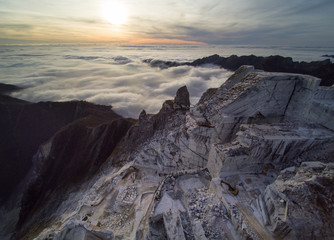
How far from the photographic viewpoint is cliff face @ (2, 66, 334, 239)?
4090 mm

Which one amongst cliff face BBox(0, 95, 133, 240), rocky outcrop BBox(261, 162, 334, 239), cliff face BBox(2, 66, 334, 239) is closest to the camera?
rocky outcrop BBox(261, 162, 334, 239)

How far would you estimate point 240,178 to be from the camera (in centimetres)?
610

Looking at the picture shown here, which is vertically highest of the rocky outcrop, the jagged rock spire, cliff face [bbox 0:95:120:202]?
the rocky outcrop

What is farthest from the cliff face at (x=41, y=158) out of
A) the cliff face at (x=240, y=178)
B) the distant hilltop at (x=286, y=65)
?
the distant hilltop at (x=286, y=65)

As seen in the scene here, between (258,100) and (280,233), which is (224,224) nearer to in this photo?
(280,233)

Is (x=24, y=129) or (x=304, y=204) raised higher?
(x=304, y=204)

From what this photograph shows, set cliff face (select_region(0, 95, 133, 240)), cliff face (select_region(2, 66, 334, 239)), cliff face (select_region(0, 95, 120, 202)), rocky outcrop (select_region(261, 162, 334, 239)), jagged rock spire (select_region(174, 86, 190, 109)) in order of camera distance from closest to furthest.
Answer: rocky outcrop (select_region(261, 162, 334, 239)) < cliff face (select_region(2, 66, 334, 239)) < jagged rock spire (select_region(174, 86, 190, 109)) < cliff face (select_region(0, 95, 133, 240)) < cliff face (select_region(0, 95, 120, 202))

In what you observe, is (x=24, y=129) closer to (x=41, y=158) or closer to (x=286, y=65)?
(x=41, y=158)

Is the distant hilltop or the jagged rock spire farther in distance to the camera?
the distant hilltop

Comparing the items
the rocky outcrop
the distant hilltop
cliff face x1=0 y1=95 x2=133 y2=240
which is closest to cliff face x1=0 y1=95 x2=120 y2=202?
cliff face x1=0 y1=95 x2=133 y2=240

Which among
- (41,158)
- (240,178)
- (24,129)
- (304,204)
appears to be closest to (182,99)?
(240,178)

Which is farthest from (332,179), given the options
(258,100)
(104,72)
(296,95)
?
(104,72)

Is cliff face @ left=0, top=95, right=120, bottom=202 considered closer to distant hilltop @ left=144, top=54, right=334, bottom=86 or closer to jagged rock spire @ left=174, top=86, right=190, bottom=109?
jagged rock spire @ left=174, top=86, right=190, bottom=109

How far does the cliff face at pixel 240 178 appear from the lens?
161 inches
